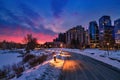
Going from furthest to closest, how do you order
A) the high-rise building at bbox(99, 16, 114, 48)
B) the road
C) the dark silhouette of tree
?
the high-rise building at bbox(99, 16, 114, 48) → the dark silhouette of tree → the road

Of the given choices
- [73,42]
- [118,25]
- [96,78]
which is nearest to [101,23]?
[118,25]

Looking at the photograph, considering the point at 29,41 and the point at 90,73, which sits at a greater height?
the point at 29,41

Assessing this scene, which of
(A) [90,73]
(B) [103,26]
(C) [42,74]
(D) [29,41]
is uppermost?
(B) [103,26]

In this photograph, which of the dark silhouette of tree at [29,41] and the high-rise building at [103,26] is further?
the high-rise building at [103,26]

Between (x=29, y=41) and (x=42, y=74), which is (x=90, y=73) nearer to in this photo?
(x=42, y=74)

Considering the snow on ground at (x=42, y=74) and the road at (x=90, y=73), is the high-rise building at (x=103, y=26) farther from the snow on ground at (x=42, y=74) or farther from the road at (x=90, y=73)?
the snow on ground at (x=42, y=74)

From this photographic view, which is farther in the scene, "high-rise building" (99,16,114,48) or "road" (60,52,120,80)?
"high-rise building" (99,16,114,48)

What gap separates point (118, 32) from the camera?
149 m

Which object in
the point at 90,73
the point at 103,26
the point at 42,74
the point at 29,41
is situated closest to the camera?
the point at 42,74

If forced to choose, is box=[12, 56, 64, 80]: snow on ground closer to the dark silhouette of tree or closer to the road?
the road

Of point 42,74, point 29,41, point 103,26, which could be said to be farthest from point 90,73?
point 103,26

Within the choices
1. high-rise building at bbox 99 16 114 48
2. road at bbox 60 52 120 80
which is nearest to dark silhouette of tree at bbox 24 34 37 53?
high-rise building at bbox 99 16 114 48

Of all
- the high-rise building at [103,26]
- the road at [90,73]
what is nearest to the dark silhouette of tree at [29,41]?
the high-rise building at [103,26]

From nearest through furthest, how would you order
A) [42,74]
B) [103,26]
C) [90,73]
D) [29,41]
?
[42,74] → [90,73] → [29,41] → [103,26]
